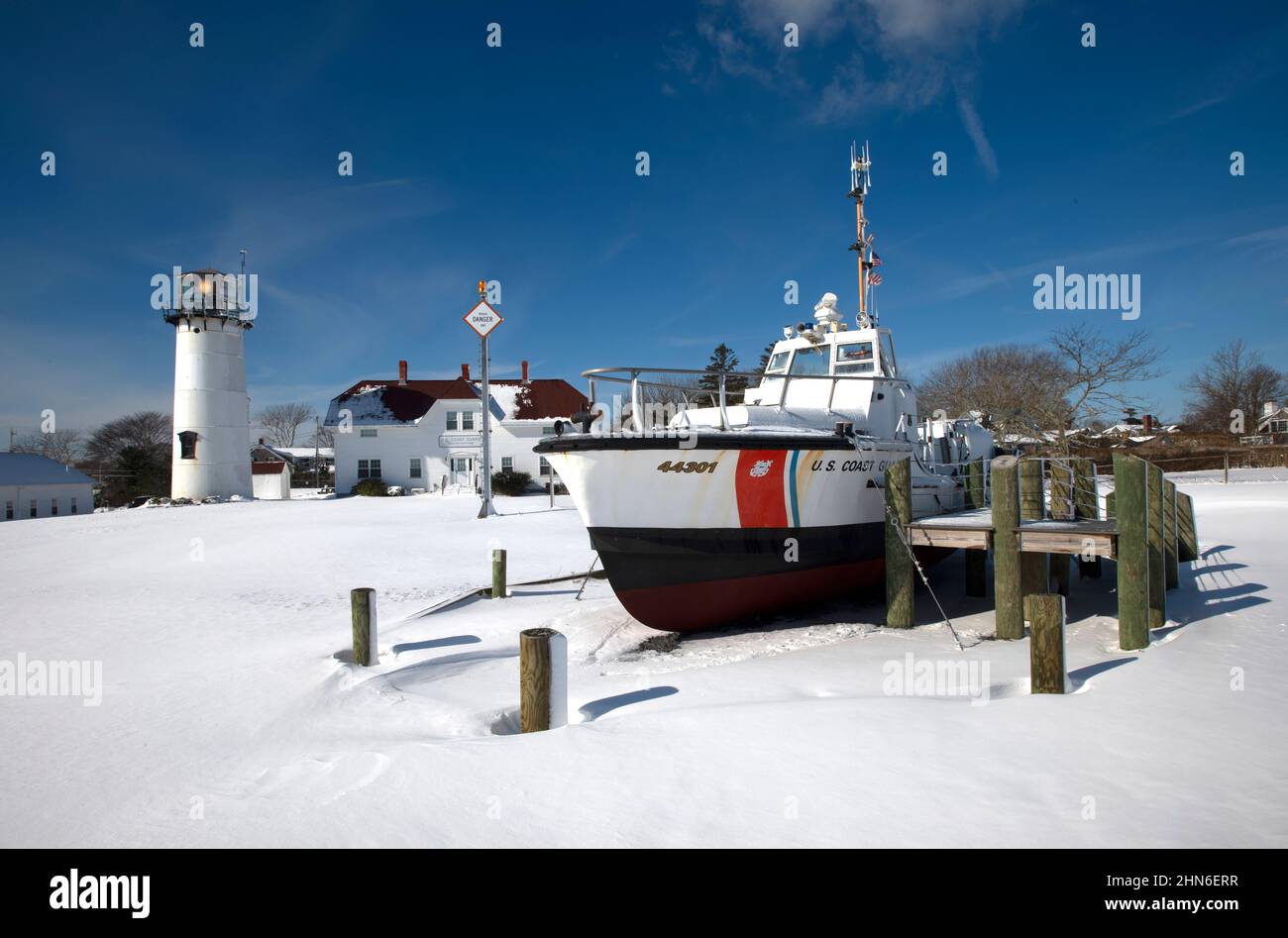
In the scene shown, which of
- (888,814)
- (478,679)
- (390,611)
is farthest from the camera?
(390,611)

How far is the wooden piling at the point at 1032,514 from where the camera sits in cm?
821

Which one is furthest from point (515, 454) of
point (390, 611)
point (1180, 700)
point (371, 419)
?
point (1180, 700)

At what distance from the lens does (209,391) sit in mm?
31656

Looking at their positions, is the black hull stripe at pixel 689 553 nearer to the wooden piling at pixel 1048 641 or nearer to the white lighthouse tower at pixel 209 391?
the wooden piling at pixel 1048 641

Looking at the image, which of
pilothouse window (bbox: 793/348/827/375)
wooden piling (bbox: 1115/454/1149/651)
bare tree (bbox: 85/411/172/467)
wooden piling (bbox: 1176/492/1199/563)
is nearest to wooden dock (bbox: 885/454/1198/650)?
wooden piling (bbox: 1115/454/1149/651)

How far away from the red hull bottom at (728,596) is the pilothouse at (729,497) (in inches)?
0.6

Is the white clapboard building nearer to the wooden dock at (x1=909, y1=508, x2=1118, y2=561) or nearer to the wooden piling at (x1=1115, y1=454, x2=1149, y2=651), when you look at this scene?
the wooden dock at (x1=909, y1=508, x2=1118, y2=561)

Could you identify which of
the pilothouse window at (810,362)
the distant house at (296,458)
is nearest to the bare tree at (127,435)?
the distant house at (296,458)

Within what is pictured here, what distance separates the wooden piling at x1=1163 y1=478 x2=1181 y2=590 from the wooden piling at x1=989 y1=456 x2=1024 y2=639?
271cm

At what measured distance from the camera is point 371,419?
3503 centimetres

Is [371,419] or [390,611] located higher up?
[371,419]
